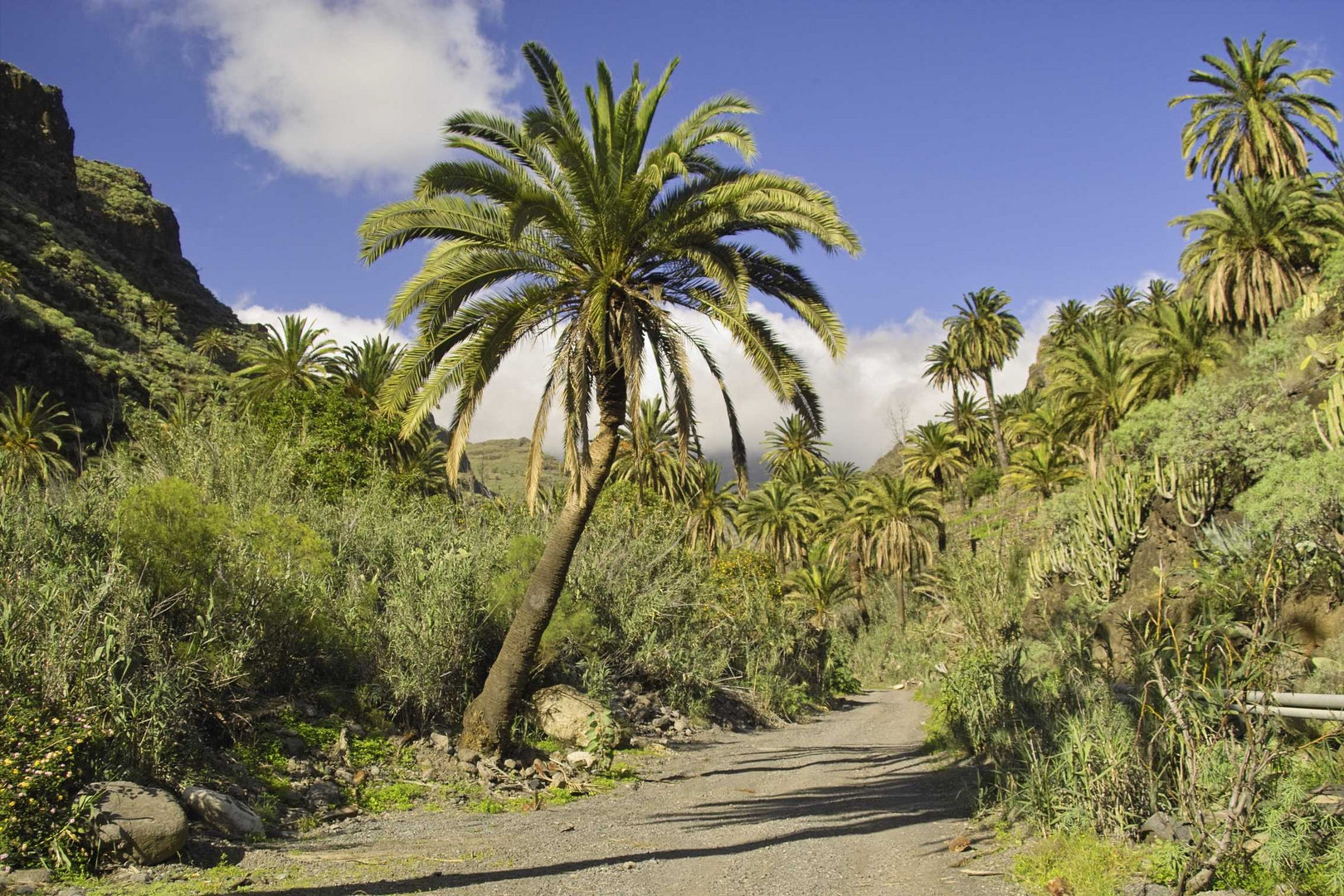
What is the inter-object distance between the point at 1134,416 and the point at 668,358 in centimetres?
2224

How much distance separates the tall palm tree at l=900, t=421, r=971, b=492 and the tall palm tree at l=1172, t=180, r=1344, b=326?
26.9 m

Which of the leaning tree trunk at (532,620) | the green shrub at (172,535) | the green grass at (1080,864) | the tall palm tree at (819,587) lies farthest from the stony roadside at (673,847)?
the tall palm tree at (819,587)

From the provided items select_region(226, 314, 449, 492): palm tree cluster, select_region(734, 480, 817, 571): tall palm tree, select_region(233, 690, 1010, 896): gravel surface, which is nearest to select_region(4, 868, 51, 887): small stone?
select_region(233, 690, 1010, 896): gravel surface

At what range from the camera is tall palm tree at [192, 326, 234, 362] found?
57.1 m

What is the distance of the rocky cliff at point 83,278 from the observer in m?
43.8

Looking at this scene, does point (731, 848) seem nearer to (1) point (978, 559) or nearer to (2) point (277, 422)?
(1) point (978, 559)

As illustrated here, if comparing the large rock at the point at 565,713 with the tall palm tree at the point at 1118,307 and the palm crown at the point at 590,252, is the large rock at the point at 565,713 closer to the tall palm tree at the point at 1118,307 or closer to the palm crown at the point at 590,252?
the palm crown at the point at 590,252

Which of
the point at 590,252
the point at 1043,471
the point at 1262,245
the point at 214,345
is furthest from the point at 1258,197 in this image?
the point at 214,345

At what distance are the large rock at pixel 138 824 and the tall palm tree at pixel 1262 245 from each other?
34.3 m

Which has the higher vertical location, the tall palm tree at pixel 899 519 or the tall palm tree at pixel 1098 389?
the tall palm tree at pixel 1098 389

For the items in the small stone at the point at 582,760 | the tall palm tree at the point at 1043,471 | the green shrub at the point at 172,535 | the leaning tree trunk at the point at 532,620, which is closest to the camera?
the green shrub at the point at 172,535

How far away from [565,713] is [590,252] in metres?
6.65

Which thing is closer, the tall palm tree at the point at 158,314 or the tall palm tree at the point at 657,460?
the tall palm tree at the point at 657,460

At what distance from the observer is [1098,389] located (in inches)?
1350
